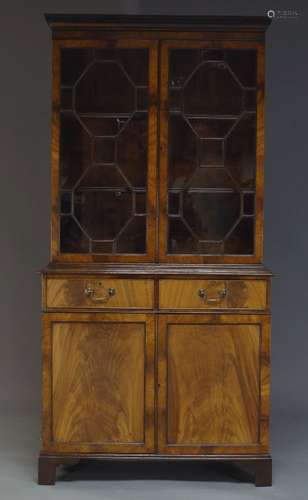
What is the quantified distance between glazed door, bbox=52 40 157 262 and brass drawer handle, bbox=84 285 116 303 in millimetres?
124

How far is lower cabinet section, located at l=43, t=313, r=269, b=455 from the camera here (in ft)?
10.7

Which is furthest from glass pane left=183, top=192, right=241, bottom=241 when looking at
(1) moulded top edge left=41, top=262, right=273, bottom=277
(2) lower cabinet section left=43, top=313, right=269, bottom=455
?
(2) lower cabinet section left=43, top=313, right=269, bottom=455

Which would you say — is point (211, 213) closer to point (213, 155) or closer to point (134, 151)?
point (213, 155)

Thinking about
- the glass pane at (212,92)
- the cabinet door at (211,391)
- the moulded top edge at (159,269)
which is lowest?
the cabinet door at (211,391)

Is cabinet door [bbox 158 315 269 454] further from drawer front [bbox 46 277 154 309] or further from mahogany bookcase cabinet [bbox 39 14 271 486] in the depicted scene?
drawer front [bbox 46 277 154 309]

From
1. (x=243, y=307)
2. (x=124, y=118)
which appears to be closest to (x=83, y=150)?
(x=124, y=118)

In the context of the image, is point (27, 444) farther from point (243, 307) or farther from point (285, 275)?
point (285, 275)

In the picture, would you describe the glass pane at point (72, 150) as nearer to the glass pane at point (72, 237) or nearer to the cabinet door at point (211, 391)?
the glass pane at point (72, 237)

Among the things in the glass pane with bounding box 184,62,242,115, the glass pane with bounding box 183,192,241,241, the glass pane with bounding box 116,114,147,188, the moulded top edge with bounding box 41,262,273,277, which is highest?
the glass pane with bounding box 184,62,242,115

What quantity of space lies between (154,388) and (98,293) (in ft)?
1.42

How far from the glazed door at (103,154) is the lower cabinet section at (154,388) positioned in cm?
34

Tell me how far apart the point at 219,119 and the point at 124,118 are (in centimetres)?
38

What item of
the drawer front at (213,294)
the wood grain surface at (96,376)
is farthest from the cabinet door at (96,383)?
the drawer front at (213,294)

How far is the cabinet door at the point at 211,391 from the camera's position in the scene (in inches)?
129
